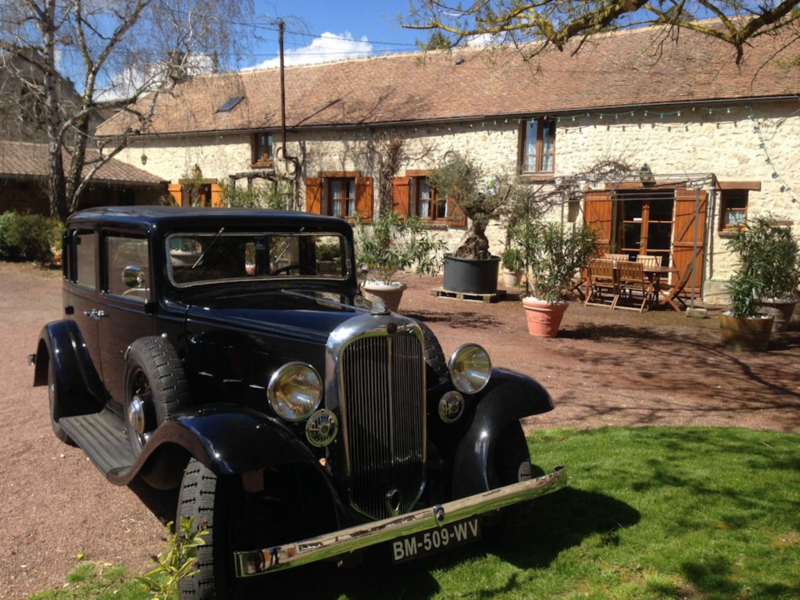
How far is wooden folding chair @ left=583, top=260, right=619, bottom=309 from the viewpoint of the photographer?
12375 mm

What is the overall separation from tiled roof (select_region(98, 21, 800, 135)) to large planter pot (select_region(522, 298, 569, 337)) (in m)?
A: 4.09

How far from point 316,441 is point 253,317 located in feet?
2.76

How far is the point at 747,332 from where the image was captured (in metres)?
8.92

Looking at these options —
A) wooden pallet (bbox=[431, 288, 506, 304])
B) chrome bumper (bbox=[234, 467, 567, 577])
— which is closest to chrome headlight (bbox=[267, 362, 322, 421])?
chrome bumper (bbox=[234, 467, 567, 577])

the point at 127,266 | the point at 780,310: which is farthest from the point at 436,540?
the point at 780,310

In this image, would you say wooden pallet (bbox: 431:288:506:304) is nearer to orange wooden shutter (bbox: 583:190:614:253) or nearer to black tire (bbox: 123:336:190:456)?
orange wooden shutter (bbox: 583:190:614:253)

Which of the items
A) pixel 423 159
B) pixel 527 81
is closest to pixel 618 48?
pixel 527 81

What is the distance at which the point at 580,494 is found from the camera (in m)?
4.15

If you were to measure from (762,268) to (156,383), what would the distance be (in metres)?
8.67

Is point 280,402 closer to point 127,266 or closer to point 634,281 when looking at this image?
point 127,266

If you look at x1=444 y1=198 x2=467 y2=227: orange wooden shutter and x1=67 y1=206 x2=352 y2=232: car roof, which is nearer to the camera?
x1=67 y1=206 x2=352 y2=232: car roof

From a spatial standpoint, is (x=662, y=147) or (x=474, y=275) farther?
(x=662, y=147)

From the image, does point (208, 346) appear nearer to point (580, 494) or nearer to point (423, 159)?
point (580, 494)

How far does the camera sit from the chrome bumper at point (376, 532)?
8.02 ft
